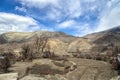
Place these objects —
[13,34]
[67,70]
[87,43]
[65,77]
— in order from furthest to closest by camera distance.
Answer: [13,34], [87,43], [67,70], [65,77]

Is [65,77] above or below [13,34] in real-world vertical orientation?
below

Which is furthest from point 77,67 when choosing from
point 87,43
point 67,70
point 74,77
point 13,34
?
point 13,34

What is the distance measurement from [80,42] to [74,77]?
11572 centimetres

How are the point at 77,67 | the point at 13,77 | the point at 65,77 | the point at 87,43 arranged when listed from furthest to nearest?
the point at 87,43
the point at 77,67
the point at 65,77
the point at 13,77

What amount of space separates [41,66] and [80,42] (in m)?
115

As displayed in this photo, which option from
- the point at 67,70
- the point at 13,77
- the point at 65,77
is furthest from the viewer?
the point at 67,70

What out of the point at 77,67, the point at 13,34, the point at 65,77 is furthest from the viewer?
the point at 13,34

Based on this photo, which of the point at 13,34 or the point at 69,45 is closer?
the point at 69,45

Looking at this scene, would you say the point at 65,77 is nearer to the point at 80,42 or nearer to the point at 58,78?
the point at 58,78

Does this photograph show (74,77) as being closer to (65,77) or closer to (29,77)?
(65,77)

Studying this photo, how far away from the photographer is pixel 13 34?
198 meters

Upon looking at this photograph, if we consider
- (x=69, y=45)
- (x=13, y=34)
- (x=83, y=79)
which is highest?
(x=13, y=34)

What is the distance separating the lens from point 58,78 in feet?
27.7

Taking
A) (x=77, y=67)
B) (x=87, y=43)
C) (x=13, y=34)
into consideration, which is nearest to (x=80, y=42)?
(x=87, y=43)
